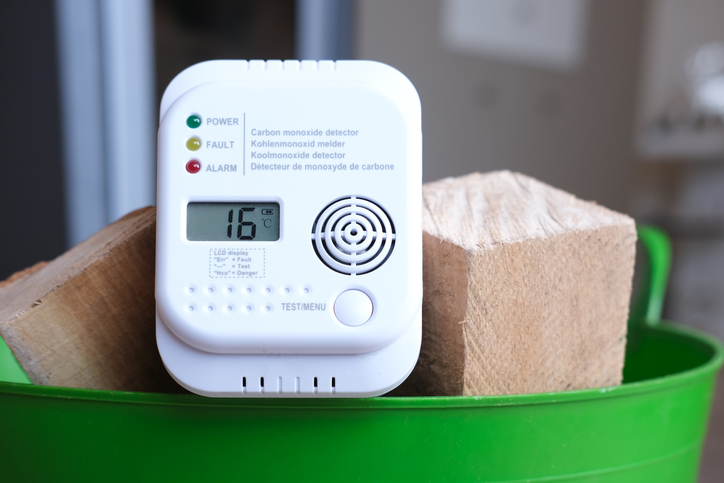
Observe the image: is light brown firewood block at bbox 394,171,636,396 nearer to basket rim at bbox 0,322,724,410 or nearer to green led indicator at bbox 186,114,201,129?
basket rim at bbox 0,322,724,410

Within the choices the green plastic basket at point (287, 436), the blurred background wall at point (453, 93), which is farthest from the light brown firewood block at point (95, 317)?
the blurred background wall at point (453, 93)

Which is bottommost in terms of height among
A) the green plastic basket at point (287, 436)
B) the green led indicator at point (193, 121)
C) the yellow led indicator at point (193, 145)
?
the green plastic basket at point (287, 436)

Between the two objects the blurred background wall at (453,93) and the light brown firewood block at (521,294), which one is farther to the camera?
the blurred background wall at (453,93)

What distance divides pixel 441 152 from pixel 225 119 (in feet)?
4.60

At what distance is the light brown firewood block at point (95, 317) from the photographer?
338mm

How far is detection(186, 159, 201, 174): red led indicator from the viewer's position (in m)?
0.32

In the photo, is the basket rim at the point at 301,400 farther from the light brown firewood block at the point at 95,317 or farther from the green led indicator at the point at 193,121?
the green led indicator at the point at 193,121

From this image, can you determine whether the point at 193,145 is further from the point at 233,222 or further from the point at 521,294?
the point at 521,294

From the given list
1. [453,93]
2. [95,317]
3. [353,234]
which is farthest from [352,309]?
[453,93]

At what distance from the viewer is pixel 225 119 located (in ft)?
1.06

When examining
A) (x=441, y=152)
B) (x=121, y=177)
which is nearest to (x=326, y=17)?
(x=441, y=152)

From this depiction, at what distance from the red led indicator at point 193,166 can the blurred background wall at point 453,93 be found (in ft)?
2.64

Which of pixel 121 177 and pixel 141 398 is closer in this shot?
pixel 141 398

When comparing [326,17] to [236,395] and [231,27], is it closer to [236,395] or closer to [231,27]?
[231,27]
